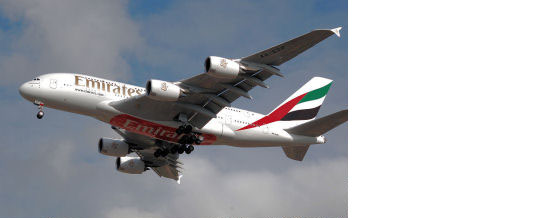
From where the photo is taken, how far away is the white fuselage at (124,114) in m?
31.2

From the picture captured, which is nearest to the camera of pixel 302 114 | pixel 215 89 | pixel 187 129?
pixel 215 89

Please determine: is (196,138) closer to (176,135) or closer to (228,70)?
(176,135)

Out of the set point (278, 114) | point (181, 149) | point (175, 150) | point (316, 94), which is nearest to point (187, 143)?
point (181, 149)

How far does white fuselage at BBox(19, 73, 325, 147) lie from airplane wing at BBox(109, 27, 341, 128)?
2.19 feet

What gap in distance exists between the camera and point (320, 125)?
3516 centimetres

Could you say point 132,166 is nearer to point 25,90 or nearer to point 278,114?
point 278,114

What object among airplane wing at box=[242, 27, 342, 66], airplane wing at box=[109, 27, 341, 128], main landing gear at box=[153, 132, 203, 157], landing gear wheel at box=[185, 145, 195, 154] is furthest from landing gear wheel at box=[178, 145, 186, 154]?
airplane wing at box=[242, 27, 342, 66]

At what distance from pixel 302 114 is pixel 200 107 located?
8.70 meters

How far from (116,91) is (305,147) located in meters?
12.5

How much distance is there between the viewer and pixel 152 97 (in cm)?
3020

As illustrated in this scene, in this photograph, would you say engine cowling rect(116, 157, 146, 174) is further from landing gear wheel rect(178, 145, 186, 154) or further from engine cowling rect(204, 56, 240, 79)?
engine cowling rect(204, 56, 240, 79)

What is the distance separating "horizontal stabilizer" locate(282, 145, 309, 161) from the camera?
3838cm

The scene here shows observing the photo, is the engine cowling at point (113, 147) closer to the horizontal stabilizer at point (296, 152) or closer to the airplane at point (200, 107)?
the airplane at point (200, 107)

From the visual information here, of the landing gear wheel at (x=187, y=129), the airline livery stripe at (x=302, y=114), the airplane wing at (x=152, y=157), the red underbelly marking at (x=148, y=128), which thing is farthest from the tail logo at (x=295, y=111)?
the airplane wing at (x=152, y=157)
